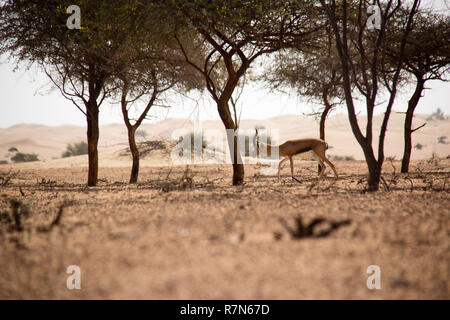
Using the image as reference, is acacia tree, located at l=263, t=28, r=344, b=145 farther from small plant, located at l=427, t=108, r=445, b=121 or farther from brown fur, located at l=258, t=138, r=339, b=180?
small plant, located at l=427, t=108, r=445, b=121

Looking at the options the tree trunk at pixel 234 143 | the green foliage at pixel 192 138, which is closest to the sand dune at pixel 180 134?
the green foliage at pixel 192 138

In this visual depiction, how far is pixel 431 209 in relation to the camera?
4.09m

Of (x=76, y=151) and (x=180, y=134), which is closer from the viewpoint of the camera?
(x=180, y=134)

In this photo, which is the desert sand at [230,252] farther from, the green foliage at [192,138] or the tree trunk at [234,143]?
the green foliage at [192,138]

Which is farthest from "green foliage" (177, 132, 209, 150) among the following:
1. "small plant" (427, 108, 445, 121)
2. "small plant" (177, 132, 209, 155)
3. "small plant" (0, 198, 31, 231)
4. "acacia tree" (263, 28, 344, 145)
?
"small plant" (427, 108, 445, 121)

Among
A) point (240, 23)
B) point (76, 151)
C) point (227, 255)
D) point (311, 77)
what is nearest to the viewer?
point (227, 255)

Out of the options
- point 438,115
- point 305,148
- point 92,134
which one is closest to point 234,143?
point 305,148

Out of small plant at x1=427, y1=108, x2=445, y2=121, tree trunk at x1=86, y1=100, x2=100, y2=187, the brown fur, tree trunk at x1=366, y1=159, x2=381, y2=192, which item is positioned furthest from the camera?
small plant at x1=427, y1=108, x2=445, y2=121

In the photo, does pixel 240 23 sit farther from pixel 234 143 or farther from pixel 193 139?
pixel 193 139

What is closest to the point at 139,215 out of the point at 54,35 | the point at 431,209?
the point at 431,209

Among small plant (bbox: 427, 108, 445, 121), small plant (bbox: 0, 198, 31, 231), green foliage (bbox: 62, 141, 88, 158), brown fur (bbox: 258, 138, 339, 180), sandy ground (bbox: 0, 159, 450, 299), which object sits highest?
small plant (bbox: 427, 108, 445, 121)

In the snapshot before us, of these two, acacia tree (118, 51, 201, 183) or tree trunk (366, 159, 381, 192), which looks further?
acacia tree (118, 51, 201, 183)

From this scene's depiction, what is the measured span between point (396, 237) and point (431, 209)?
158 cm
